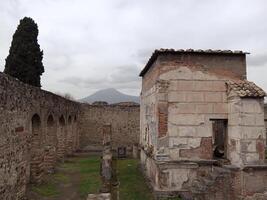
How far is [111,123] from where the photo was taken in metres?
26.1

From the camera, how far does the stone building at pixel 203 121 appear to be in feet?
33.2

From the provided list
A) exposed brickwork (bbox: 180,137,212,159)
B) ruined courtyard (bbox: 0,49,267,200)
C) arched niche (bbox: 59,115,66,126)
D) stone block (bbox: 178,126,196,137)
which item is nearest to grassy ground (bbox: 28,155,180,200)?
ruined courtyard (bbox: 0,49,267,200)

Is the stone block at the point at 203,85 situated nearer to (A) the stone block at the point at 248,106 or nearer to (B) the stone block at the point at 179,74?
(B) the stone block at the point at 179,74

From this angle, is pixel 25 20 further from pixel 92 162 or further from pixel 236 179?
pixel 236 179

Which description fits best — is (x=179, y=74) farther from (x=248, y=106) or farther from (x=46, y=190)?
(x=46, y=190)

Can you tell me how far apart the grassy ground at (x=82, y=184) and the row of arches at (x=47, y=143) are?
518mm

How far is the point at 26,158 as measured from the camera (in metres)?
11.8

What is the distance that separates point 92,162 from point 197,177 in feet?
30.8

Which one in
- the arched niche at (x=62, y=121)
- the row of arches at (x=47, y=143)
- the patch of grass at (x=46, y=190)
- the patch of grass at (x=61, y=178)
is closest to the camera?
the patch of grass at (x=46, y=190)

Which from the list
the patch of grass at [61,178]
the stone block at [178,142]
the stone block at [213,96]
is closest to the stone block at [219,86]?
the stone block at [213,96]

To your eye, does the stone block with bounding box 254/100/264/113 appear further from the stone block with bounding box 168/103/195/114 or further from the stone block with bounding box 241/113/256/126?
the stone block with bounding box 168/103/195/114

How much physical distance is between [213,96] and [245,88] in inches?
39.5

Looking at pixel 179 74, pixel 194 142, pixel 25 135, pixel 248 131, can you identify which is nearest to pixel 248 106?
pixel 248 131

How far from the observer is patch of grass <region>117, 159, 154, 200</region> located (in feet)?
36.0
